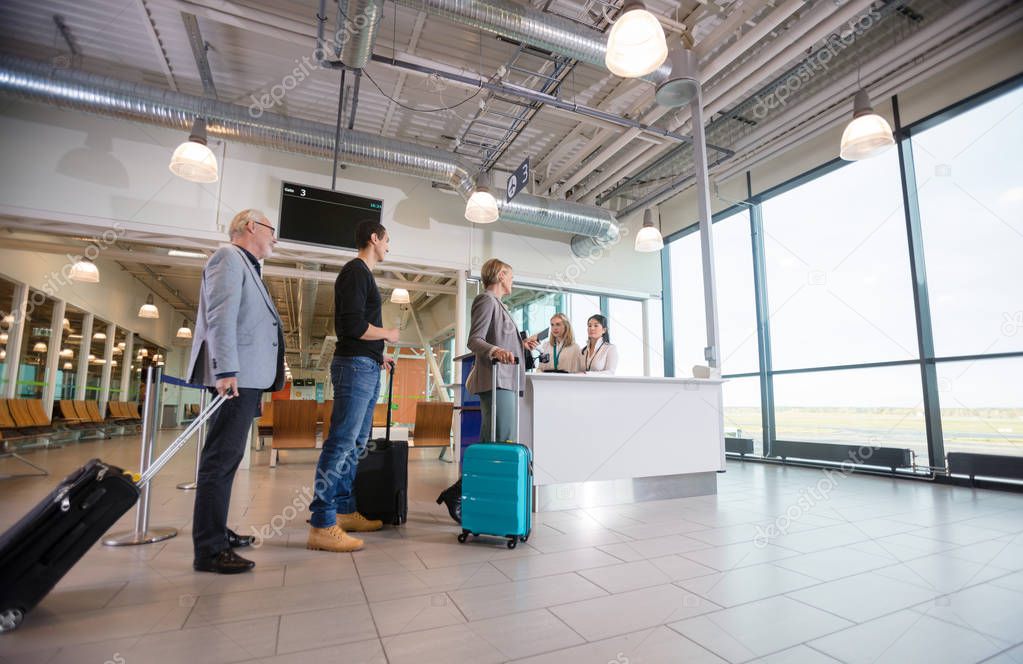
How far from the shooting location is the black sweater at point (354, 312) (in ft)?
7.65

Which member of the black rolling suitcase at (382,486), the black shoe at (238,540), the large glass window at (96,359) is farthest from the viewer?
the large glass window at (96,359)

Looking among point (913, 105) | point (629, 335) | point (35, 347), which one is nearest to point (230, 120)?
point (629, 335)

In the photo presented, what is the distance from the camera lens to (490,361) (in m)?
2.67

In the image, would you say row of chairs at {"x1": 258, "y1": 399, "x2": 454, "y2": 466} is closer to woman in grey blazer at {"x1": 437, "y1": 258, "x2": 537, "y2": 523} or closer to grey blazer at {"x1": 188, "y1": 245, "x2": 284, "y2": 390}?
woman in grey blazer at {"x1": 437, "y1": 258, "x2": 537, "y2": 523}

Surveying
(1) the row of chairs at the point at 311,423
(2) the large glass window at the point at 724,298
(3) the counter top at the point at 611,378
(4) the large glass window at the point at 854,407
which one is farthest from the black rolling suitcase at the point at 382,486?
(4) the large glass window at the point at 854,407

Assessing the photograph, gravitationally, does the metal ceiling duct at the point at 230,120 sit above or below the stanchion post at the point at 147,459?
above

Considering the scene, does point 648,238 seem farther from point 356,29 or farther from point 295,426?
point 295,426

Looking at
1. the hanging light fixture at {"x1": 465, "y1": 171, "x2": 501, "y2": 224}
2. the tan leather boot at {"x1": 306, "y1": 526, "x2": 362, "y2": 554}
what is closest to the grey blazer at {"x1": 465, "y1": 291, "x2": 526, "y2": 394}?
the tan leather boot at {"x1": 306, "y1": 526, "x2": 362, "y2": 554}

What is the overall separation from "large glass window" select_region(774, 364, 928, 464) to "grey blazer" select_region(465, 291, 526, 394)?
4.54m

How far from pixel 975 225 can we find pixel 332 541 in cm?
→ 595

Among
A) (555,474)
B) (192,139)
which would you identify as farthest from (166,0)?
(555,474)

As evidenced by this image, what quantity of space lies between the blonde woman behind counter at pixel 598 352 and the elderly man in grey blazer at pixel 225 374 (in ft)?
8.33

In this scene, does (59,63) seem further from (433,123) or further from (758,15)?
(758,15)

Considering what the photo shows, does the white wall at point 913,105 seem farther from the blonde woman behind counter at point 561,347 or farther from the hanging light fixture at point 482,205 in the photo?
the blonde woman behind counter at point 561,347
